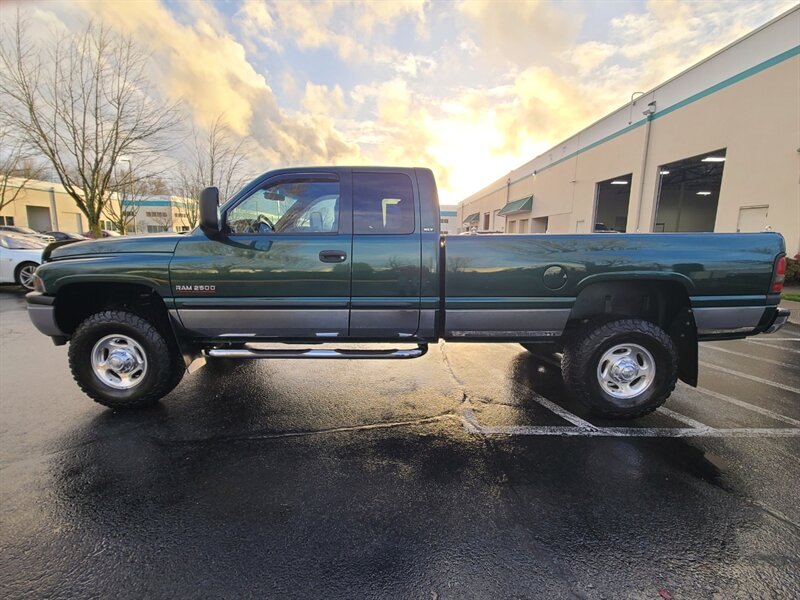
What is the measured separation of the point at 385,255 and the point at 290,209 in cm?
109

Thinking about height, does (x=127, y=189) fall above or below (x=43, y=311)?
above

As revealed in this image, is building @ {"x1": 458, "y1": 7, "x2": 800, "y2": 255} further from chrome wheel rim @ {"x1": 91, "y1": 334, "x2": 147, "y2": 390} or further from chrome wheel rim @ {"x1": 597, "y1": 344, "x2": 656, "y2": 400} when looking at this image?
chrome wheel rim @ {"x1": 91, "y1": 334, "x2": 147, "y2": 390}

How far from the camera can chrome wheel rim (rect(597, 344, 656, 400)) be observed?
145 inches

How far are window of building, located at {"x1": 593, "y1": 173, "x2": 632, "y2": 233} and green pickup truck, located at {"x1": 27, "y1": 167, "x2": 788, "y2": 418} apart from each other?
62.4 feet

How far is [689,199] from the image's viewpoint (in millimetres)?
26328

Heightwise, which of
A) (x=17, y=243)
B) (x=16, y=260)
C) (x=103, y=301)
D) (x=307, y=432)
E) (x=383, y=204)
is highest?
(x=383, y=204)

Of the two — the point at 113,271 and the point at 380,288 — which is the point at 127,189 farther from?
the point at 380,288

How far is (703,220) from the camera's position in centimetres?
2673

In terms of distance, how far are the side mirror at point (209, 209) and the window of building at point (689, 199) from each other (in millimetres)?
22310

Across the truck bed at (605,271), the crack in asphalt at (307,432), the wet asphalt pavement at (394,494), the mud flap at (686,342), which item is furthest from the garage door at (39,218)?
the mud flap at (686,342)

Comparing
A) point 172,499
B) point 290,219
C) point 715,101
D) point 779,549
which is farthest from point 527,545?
point 715,101

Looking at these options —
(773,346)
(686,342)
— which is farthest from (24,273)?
(773,346)

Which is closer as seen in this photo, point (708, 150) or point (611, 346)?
point (611, 346)

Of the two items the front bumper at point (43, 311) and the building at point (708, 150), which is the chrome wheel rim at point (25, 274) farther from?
the building at point (708, 150)
